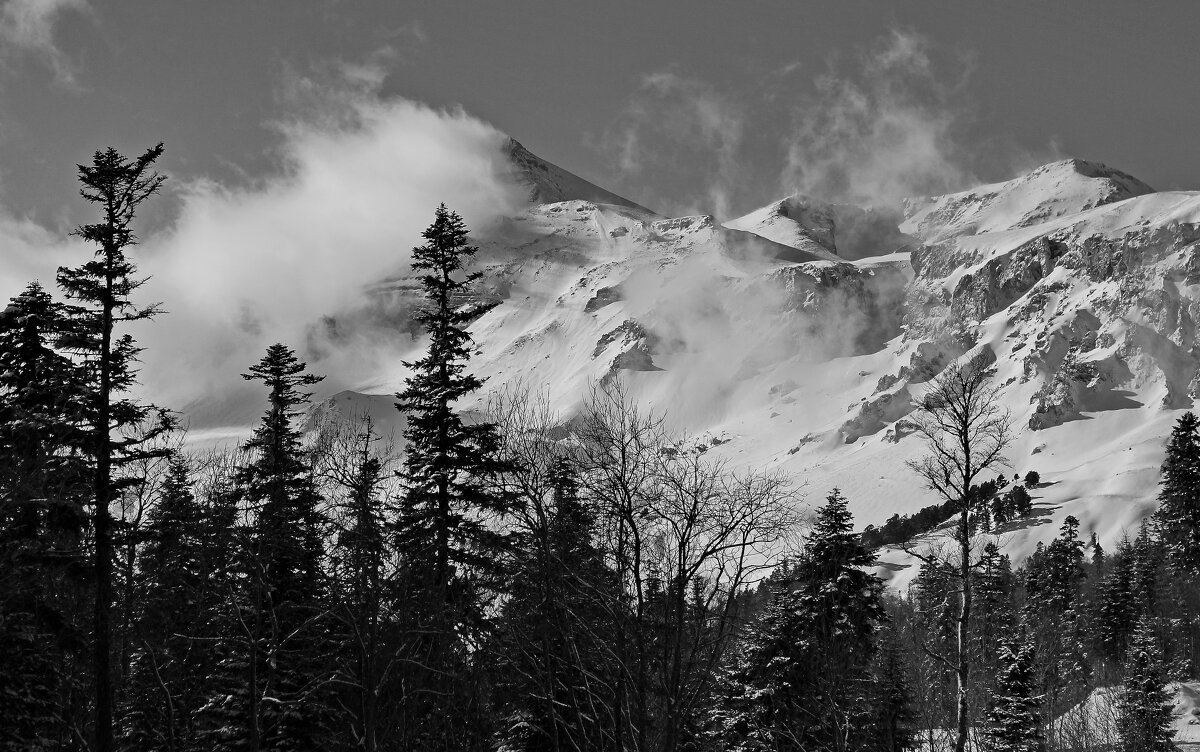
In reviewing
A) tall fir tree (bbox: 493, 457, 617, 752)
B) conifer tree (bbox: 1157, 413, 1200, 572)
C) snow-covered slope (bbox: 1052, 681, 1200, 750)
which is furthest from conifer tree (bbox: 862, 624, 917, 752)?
conifer tree (bbox: 1157, 413, 1200, 572)

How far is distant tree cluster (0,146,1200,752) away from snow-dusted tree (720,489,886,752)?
0.10m

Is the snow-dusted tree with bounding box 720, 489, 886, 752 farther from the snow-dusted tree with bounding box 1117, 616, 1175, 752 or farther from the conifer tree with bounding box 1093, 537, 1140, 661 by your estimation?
the conifer tree with bounding box 1093, 537, 1140, 661

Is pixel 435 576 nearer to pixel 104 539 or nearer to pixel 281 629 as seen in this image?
pixel 281 629

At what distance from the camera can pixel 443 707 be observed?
1731 centimetres

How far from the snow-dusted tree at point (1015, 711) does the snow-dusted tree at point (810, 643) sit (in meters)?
5.00

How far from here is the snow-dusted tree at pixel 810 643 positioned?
2420cm

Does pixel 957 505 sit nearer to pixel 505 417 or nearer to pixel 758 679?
pixel 505 417

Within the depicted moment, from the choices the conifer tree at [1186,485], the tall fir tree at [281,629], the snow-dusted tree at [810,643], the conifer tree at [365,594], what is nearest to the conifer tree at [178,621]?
the tall fir tree at [281,629]

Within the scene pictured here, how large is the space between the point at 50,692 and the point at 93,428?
16.3ft

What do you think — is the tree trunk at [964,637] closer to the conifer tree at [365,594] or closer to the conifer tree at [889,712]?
the conifer tree at [365,594]

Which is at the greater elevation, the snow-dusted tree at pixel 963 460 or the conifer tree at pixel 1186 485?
the conifer tree at pixel 1186 485

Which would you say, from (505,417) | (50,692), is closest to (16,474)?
(50,692)

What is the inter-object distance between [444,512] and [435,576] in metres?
1.89

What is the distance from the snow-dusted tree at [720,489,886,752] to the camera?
953 inches
